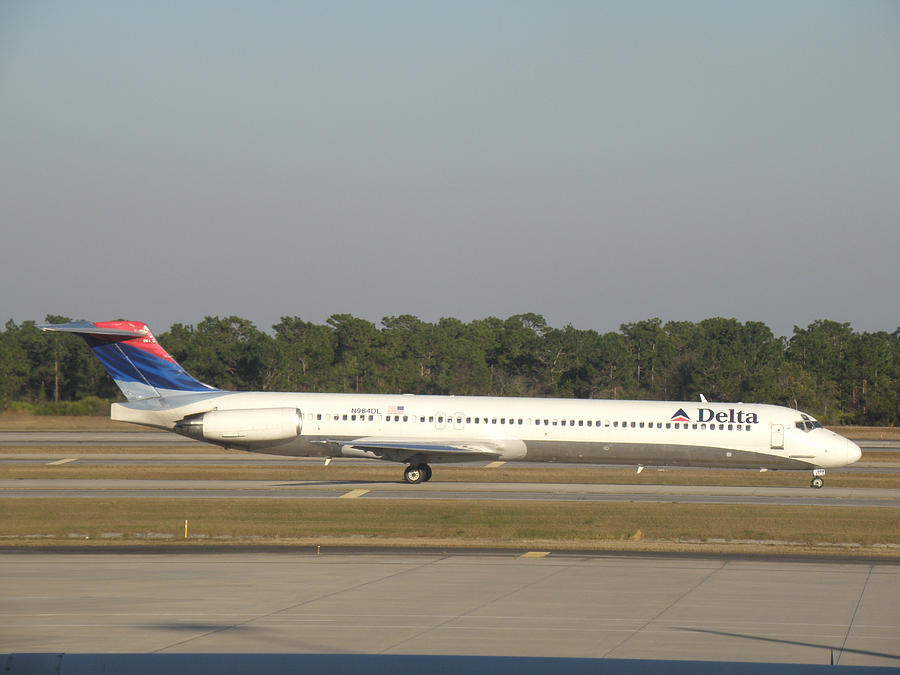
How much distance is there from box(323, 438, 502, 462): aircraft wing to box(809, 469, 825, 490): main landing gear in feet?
39.6

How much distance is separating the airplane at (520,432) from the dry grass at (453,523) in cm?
656

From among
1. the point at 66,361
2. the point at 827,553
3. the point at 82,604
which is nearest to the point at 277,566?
the point at 82,604

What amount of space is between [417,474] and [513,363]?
74.1m

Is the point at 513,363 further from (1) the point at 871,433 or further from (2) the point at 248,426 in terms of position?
(2) the point at 248,426

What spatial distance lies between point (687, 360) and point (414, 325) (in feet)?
116

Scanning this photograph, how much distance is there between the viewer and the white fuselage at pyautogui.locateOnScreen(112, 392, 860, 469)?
3891cm

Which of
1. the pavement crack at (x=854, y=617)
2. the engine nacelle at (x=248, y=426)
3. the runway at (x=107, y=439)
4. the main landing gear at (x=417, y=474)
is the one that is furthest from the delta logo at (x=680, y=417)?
the runway at (x=107, y=439)

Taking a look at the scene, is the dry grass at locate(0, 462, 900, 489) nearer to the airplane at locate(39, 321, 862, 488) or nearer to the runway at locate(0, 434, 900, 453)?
the airplane at locate(39, 321, 862, 488)

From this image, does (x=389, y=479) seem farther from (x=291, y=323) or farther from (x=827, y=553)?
(x=291, y=323)


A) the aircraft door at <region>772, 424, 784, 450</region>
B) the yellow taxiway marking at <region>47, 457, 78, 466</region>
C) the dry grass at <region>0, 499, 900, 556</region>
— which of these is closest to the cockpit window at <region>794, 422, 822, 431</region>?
the aircraft door at <region>772, 424, 784, 450</region>

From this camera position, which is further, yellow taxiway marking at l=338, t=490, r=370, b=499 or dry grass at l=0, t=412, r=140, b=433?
dry grass at l=0, t=412, r=140, b=433

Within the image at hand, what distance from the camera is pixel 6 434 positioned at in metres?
65.1

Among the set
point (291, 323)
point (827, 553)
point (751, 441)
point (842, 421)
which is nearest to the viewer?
point (827, 553)

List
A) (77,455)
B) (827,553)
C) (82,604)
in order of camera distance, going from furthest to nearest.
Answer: (77,455) → (827,553) → (82,604)
